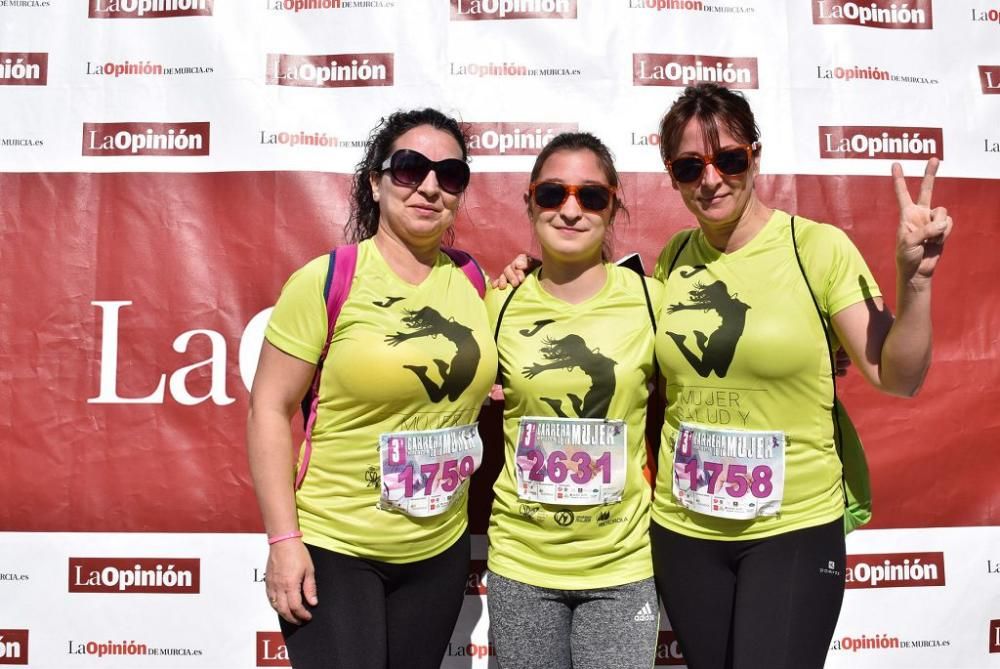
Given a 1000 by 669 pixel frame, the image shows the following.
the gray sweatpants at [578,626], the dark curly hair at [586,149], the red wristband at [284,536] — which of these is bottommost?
the gray sweatpants at [578,626]

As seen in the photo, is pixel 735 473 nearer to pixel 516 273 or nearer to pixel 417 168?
pixel 516 273

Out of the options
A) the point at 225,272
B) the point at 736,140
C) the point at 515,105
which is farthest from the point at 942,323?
the point at 225,272

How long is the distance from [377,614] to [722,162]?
5.21 ft

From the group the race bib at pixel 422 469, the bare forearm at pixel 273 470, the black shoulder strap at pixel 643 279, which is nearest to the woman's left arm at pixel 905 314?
the black shoulder strap at pixel 643 279

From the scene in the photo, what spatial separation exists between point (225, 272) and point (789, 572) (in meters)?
2.43

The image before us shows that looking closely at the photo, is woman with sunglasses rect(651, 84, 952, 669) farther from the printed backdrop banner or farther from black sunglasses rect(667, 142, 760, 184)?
the printed backdrop banner

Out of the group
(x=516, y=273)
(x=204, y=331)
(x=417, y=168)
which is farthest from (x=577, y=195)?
(x=204, y=331)

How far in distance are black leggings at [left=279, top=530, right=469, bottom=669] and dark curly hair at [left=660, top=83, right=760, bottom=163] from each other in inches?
55.7

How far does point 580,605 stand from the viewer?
193cm

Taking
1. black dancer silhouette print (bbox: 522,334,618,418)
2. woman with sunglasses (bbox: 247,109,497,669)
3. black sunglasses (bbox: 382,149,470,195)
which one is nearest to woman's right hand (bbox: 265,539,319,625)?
woman with sunglasses (bbox: 247,109,497,669)

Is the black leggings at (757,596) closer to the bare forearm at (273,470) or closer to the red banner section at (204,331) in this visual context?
the bare forearm at (273,470)

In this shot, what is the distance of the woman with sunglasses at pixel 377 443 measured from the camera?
71.4 inches

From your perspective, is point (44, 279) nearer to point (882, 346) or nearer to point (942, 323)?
point (882, 346)

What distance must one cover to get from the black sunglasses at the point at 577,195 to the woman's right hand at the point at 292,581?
1201 mm
